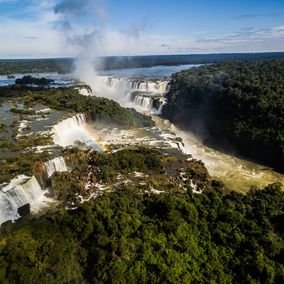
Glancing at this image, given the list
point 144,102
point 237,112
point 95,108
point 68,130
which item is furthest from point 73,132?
point 144,102

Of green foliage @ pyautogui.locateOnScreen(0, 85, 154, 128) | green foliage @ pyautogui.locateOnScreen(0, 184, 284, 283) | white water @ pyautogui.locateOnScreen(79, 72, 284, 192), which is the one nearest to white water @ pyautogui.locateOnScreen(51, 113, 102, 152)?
green foliage @ pyautogui.locateOnScreen(0, 85, 154, 128)

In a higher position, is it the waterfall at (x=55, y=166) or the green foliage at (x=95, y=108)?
the waterfall at (x=55, y=166)

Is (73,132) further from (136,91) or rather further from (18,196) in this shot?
(136,91)

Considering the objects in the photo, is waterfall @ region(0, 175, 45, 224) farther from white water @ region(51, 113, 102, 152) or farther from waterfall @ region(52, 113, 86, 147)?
waterfall @ region(52, 113, 86, 147)

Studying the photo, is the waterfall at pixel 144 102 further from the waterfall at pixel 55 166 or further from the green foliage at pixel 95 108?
the waterfall at pixel 55 166

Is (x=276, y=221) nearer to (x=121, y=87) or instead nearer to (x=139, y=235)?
(x=139, y=235)

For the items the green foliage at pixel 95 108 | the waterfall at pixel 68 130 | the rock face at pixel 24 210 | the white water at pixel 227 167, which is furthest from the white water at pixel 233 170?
the rock face at pixel 24 210

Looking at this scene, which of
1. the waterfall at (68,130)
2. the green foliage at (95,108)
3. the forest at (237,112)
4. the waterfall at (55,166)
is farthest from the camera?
the green foliage at (95,108)

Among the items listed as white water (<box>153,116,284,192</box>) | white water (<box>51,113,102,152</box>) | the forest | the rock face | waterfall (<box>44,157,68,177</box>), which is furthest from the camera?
the forest
